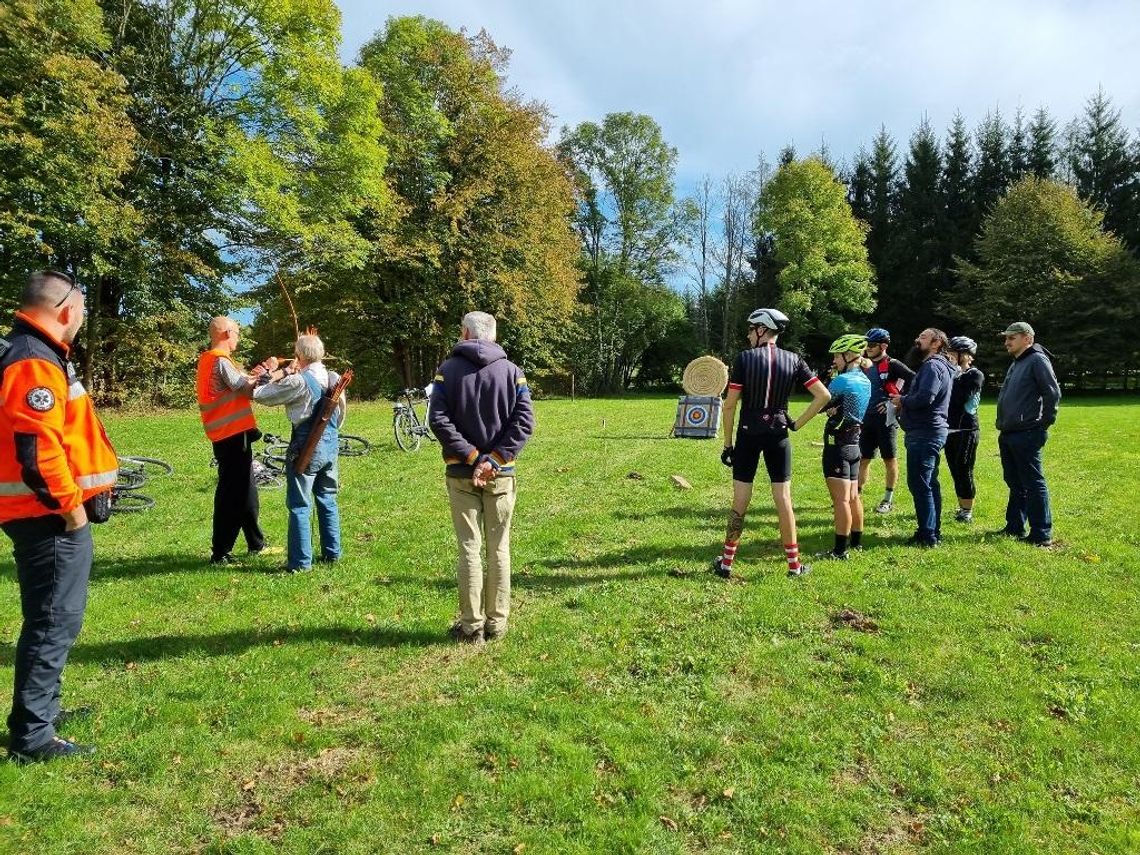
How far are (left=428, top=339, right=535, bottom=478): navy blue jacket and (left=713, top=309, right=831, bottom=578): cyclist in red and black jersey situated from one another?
6.53ft

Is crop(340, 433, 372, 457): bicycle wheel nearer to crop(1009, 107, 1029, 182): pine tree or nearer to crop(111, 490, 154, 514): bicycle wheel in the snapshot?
crop(111, 490, 154, 514): bicycle wheel

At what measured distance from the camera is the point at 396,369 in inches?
1209

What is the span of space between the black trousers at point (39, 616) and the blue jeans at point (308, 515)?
2.39 metres

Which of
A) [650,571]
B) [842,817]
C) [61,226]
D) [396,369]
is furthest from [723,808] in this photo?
[396,369]

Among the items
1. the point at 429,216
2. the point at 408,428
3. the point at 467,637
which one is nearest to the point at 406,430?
the point at 408,428

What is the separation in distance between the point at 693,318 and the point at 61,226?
3777 centimetres

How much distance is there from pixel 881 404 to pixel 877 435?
0.42 metres

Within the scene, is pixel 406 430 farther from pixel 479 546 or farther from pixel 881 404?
pixel 479 546

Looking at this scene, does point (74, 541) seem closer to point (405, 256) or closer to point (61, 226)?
point (61, 226)

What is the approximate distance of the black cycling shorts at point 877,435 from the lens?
8055 mm

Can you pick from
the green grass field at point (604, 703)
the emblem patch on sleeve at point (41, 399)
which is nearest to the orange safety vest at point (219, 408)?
the green grass field at point (604, 703)

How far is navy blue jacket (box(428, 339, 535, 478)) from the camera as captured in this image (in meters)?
4.39

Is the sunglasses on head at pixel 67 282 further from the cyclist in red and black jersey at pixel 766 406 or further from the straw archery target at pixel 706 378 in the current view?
the straw archery target at pixel 706 378

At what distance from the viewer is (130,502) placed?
8.03 m
